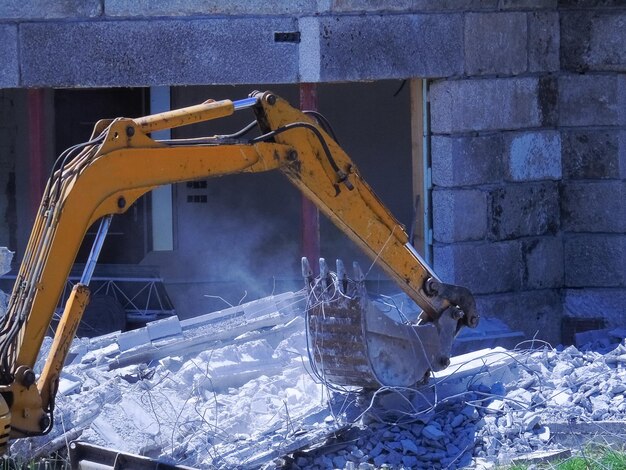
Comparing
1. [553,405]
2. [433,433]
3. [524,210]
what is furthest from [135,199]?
[524,210]

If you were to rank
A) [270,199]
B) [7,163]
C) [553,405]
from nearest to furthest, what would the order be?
[553,405], [7,163], [270,199]

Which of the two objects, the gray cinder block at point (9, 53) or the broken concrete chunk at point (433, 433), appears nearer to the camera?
the broken concrete chunk at point (433, 433)

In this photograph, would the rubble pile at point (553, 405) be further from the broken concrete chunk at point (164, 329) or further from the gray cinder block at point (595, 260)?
the broken concrete chunk at point (164, 329)

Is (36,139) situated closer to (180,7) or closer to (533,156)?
(180,7)

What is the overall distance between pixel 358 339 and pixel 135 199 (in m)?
1.76

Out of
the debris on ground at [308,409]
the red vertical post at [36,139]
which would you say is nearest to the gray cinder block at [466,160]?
the debris on ground at [308,409]

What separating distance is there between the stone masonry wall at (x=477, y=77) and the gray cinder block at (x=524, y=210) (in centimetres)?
1

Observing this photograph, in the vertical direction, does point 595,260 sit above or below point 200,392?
above

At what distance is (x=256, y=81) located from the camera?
915 centimetres

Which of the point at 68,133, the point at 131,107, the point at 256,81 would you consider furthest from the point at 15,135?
the point at 256,81

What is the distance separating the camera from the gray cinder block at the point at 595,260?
9.88 m

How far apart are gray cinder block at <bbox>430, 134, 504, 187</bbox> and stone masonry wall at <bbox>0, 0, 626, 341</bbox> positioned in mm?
12

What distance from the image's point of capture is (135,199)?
5.55 metres

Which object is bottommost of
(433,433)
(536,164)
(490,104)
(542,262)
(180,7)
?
(433,433)
